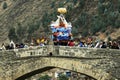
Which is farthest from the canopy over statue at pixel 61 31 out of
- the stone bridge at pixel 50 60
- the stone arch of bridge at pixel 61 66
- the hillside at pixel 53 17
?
the hillside at pixel 53 17

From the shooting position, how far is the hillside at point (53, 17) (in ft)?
283

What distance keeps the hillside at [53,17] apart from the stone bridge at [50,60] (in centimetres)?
3766

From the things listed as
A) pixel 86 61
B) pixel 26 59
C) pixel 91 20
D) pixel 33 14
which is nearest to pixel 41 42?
pixel 26 59

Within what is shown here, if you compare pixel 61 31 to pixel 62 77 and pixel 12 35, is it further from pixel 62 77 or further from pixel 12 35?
pixel 12 35

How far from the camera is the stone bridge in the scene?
137 ft

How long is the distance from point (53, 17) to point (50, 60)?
2116 inches

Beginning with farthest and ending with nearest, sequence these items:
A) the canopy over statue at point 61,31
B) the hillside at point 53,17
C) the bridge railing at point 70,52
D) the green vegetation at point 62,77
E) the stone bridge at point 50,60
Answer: the hillside at point 53,17
the green vegetation at point 62,77
the canopy over statue at point 61,31
the stone bridge at point 50,60
the bridge railing at point 70,52

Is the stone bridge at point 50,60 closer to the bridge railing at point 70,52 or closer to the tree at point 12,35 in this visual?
the bridge railing at point 70,52

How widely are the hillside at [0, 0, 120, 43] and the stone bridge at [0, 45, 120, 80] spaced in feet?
124

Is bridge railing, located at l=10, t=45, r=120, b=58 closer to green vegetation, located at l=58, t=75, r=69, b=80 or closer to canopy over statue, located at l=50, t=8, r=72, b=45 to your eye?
canopy over statue, located at l=50, t=8, r=72, b=45

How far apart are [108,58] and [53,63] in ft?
16.1

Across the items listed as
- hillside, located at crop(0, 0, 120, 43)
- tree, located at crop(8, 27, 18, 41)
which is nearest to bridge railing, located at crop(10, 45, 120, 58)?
hillside, located at crop(0, 0, 120, 43)

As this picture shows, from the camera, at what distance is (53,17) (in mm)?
97500

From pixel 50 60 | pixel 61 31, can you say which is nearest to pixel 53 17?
pixel 61 31
